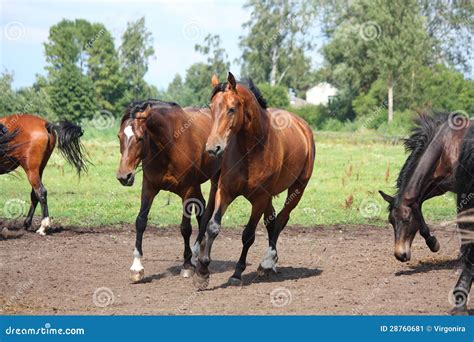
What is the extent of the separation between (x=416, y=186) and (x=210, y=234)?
8.20 feet

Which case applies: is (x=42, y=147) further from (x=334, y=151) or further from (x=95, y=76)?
(x=95, y=76)

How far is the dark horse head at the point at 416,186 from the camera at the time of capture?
854 centimetres

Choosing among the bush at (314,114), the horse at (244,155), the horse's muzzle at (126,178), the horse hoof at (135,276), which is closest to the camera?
the horse at (244,155)

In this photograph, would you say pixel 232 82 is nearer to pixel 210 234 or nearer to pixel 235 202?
pixel 210 234

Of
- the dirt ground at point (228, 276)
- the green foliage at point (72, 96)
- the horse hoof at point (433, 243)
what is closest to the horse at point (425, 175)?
the dirt ground at point (228, 276)

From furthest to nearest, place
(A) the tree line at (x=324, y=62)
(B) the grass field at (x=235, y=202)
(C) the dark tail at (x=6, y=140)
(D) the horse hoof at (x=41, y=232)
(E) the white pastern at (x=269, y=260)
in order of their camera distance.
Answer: (A) the tree line at (x=324, y=62)
(B) the grass field at (x=235, y=202)
(C) the dark tail at (x=6, y=140)
(D) the horse hoof at (x=41, y=232)
(E) the white pastern at (x=269, y=260)

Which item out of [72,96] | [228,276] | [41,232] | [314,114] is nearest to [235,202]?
[41,232]

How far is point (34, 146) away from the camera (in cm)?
1353

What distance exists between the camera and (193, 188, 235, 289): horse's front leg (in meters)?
8.42

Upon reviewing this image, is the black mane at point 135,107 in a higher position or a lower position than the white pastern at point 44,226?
higher

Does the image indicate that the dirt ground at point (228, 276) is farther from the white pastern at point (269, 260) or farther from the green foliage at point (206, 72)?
the green foliage at point (206, 72)

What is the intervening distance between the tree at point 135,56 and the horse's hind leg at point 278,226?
49.2 m

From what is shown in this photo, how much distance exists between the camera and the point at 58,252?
11.3m

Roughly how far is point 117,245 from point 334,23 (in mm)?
60081
